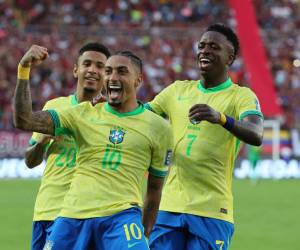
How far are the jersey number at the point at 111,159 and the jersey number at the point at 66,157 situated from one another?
3.72 feet

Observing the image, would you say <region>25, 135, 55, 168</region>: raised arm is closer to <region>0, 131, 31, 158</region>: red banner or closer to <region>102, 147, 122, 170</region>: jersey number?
<region>102, 147, 122, 170</region>: jersey number

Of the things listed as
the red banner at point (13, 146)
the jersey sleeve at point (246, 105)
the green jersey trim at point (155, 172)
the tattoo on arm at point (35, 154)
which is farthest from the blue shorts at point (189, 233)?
the red banner at point (13, 146)

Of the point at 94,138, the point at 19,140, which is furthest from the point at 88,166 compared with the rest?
the point at 19,140

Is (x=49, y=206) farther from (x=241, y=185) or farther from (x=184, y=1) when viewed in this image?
(x=184, y=1)

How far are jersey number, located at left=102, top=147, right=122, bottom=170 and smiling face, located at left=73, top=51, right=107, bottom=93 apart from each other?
1450mm

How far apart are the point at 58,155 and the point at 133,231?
147 centimetres

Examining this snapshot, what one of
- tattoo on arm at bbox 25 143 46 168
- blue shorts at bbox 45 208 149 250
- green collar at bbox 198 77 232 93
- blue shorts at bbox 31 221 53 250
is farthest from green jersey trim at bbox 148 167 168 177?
blue shorts at bbox 31 221 53 250

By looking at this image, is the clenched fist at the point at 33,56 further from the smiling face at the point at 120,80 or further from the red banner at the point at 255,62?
the red banner at the point at 255,62

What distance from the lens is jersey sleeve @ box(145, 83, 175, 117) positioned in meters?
7.04

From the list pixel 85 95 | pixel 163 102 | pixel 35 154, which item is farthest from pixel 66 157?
pixel 163 102

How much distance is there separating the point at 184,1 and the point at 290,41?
441 cm

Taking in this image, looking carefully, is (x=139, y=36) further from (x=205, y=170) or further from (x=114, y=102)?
(x=114, y=102)

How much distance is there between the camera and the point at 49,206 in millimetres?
7145

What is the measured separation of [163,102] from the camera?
7.07 m
